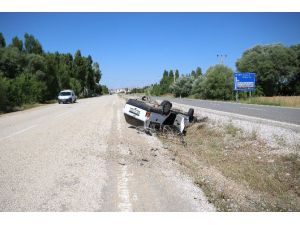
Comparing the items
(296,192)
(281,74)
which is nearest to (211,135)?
(296,192)

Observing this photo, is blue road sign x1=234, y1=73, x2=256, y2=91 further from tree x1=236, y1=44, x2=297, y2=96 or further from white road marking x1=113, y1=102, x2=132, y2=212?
A: white road marking x1=113, y1=102, x2=132, y2=212

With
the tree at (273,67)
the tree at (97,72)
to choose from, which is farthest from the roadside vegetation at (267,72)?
the tree at (97,72)

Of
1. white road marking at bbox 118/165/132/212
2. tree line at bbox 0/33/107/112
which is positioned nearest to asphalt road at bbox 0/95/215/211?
white road marking at bbox 118/165/132/212

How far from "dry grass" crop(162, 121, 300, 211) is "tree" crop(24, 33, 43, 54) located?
56.1 m

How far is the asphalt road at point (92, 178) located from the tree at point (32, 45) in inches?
2143

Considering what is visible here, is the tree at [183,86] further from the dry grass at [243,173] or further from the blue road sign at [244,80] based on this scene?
the dry grass at [243,173]

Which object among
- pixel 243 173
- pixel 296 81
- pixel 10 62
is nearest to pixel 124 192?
pixel 243 173

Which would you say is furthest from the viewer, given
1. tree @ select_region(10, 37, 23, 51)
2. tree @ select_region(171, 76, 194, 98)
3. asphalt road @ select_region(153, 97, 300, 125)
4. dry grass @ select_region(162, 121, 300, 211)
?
tree @ select_region(171, 76, 194, 98)

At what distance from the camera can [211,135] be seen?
11.0m

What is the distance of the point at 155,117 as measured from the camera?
1097 cm

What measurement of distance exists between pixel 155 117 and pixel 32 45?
5614 centimetres

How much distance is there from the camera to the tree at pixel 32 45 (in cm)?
5838

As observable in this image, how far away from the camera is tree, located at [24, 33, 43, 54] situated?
58381 millimetres

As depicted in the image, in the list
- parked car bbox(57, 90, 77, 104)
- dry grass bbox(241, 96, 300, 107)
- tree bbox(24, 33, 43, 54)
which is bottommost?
dry grass bbox(241, 96, 300, 107)
